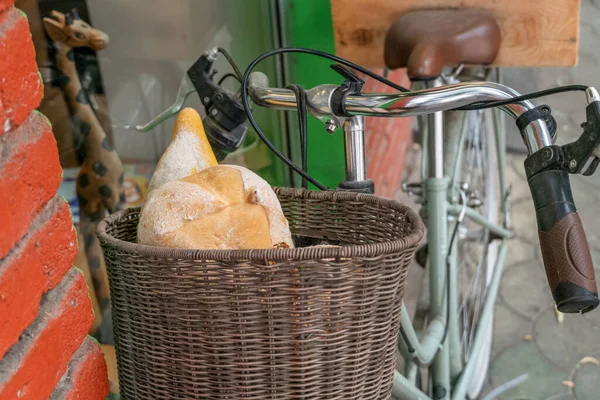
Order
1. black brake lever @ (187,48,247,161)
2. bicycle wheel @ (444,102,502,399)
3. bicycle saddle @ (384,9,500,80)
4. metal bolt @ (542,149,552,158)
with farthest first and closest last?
bicycle wheel @ (444,102,502,399) < bicycle saddle @ (384,9,500,80) < black brake lever @ (187,48,247,161) < metal bolt @ (542,149,552,158)

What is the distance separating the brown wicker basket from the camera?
0.68m

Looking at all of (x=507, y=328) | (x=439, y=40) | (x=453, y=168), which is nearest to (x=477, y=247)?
(x=507, y=328)

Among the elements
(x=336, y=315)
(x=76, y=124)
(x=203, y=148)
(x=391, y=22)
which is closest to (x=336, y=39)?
(x=391, y=22)

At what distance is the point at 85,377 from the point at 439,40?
94 centimetres

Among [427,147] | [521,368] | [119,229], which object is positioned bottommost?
[521,368]

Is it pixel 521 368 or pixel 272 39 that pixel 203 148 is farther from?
pixel 521 368

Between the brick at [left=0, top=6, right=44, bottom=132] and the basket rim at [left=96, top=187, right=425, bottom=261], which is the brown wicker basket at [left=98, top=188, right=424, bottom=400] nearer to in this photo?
the basket rim at [left=96, top=187, right=425, bottom=261]

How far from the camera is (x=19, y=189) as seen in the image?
0.66m

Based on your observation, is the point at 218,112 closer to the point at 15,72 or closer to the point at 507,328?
the point at 15,72

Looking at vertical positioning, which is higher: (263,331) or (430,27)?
(430,27)

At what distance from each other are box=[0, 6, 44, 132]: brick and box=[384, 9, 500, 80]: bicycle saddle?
2.71 feet

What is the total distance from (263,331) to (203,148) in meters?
0.28

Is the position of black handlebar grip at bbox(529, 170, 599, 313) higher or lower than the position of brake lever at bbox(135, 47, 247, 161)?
lower

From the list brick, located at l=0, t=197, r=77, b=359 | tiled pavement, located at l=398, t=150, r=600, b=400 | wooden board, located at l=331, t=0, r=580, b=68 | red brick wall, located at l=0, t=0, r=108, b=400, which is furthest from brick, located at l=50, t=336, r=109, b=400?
tiled pavement, located at l=398, t=150, r=600, b=400
